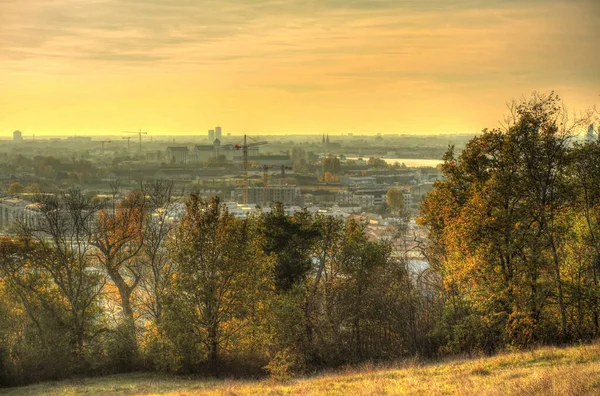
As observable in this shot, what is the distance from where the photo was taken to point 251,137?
177 metres

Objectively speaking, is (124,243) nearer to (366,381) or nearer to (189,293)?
(189,293)

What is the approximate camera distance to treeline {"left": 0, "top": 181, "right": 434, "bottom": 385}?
54.0ft

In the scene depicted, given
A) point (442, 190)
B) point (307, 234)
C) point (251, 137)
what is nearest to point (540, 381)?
point (442, 190)

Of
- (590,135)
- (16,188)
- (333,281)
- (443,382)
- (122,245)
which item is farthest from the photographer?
(16,188)

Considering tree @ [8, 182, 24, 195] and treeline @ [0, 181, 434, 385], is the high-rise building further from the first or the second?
tree @ [8, 182, 24, 195]

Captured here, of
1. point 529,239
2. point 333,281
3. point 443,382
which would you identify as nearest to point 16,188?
point 333,281

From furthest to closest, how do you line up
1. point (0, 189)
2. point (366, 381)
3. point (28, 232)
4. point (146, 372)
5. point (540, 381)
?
point (0, 189) → point (28, 232) → point (146, 372) → point (366, 381) → point (540, 381)

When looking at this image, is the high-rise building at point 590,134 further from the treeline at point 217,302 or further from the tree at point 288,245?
the tree at point 288,245

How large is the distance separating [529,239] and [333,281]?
6241 millimetres

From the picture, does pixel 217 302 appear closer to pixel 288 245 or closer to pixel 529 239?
pixel 288 245

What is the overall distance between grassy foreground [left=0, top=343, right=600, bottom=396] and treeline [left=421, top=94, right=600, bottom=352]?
1.75 meters

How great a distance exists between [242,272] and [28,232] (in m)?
6.77

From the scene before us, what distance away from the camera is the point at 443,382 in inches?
428

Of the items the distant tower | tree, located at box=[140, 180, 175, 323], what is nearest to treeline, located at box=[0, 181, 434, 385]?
tree, located at box=[140, 180, 175, 323]
